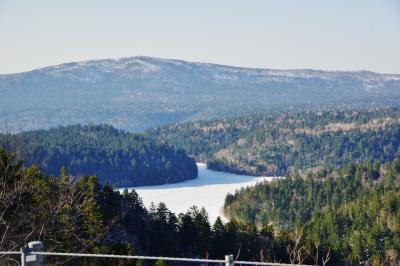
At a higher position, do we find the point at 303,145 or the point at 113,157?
the point at 113,157

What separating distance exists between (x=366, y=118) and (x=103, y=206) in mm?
155169

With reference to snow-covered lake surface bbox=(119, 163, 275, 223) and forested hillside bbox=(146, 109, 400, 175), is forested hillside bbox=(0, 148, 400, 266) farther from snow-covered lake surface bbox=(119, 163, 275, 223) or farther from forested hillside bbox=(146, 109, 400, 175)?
forested hillside bbox=(146, 109, 400, 175)

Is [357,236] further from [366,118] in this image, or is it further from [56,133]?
[366,118]

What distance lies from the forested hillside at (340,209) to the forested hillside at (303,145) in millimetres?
51990

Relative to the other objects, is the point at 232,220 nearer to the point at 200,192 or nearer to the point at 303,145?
the point at 200,192

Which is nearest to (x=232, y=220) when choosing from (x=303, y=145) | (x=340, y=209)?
(x=340, y=209)

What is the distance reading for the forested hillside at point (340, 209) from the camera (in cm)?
7138

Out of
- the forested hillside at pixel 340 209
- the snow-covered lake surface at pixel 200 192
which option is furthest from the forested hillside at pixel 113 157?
the forested hillside at pixel 340 209

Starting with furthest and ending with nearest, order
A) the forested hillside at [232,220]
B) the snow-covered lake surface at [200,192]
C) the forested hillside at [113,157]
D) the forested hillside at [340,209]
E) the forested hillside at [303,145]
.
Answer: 1. the forested hillside at [303,145]
2. the forested hillside at [113,157]
3. the snow-covered lake surface at [200,192]
4. the forested hillside at [340,209]
5. the forested hillside at [232,220]

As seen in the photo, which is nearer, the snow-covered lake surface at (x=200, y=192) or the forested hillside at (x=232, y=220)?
the forested hillside at (x=232, y=220)

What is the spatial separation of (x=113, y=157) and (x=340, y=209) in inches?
2757

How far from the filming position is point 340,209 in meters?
84.6

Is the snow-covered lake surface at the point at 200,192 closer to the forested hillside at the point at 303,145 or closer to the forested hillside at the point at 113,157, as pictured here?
the forested hillside at the point at 113,157

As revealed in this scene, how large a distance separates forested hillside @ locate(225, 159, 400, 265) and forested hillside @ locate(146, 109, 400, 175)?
51990 mm
